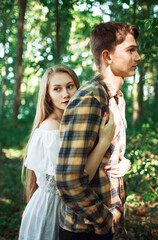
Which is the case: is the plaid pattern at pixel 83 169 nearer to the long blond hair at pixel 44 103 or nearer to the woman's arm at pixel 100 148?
the woman's arm at pixel 100 148

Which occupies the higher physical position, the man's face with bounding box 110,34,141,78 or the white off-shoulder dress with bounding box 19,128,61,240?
the man's face with bounding box 110,34,141,78

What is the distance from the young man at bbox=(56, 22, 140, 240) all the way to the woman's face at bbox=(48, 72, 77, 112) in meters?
0.58

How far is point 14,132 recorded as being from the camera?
30.3 ft

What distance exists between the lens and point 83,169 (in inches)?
55.4

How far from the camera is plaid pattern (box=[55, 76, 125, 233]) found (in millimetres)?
1399

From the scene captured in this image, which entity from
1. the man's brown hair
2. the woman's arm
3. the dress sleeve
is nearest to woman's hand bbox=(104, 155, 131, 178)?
the woman's arm

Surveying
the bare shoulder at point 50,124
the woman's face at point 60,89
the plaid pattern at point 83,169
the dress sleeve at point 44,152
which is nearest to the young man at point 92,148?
the plaid pattern at point 83,169

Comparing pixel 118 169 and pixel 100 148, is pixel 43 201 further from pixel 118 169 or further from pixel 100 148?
pixel 100 148

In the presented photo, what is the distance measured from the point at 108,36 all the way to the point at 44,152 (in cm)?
115

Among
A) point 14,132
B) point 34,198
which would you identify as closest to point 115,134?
point 34,198

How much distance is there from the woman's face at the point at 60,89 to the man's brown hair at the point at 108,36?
0.57 m

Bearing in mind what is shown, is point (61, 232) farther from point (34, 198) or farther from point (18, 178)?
point (18, 178)

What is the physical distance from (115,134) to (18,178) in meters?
4.97

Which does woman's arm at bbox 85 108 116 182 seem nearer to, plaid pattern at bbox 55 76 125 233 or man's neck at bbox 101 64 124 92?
plaid pattern at bbox 55 76 125 233
